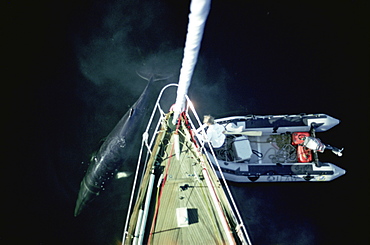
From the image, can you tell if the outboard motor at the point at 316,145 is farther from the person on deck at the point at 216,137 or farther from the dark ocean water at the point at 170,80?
the person on deck at the point at 216,137

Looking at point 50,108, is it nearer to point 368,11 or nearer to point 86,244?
point 86,244

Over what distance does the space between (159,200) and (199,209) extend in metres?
0.85

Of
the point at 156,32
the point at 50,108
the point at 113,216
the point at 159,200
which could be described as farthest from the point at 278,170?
the point at 50,108

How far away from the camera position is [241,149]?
27.5 feet

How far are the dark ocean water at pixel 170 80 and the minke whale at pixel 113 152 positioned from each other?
1.18 ft

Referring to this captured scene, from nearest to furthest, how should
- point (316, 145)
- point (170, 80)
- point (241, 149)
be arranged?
point (316, 145)
point (241, 149)
point (170, 80)

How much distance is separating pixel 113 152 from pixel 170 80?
3.84 m

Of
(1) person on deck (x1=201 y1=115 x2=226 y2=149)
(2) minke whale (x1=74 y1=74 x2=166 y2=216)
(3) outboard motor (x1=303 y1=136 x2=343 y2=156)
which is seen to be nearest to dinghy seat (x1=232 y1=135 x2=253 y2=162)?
A: (1) person on deck (x1=201 y1=115 x2=226 y2=149)

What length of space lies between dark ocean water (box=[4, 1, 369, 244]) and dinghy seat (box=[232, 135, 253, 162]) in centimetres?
164

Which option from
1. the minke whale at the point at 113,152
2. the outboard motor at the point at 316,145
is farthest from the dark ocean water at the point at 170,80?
the outboard motor at the point at 316,145

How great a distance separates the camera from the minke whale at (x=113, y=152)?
855cm

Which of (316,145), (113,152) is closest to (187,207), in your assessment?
(113,152)

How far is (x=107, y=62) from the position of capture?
10773 mm

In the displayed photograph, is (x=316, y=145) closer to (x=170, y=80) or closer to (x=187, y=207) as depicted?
(x=187, y=207)
